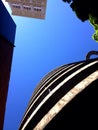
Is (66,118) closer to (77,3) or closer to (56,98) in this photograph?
(56,98)

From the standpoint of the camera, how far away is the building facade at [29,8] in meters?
79.4

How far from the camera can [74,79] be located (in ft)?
21.4

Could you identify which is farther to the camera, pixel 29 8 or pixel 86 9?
pixel 29 8

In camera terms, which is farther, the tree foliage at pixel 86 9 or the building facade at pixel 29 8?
the building facade at pixel 29 8

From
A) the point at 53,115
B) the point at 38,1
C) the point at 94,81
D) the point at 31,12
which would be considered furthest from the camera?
the point at 31,12

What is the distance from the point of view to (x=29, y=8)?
273ft

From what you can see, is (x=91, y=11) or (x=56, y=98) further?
(x=91, y=11)

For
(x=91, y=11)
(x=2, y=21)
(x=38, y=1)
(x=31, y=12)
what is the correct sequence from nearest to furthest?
(x=91, y=11), (x=2, y=21), (x=38, y=1), (x=31, y=12)

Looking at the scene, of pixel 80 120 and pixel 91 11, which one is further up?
pixel 91 11

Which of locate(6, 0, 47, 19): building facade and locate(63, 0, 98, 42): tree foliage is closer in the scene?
locate(63, 0, 98, 42): tree foliage

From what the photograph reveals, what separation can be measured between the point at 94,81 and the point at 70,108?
0.84 metres

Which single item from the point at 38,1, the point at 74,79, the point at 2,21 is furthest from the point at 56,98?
the point at 38,1

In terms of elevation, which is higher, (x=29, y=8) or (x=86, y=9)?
(x=86, y=9)

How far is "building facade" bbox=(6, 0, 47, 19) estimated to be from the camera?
79438 millimetres
